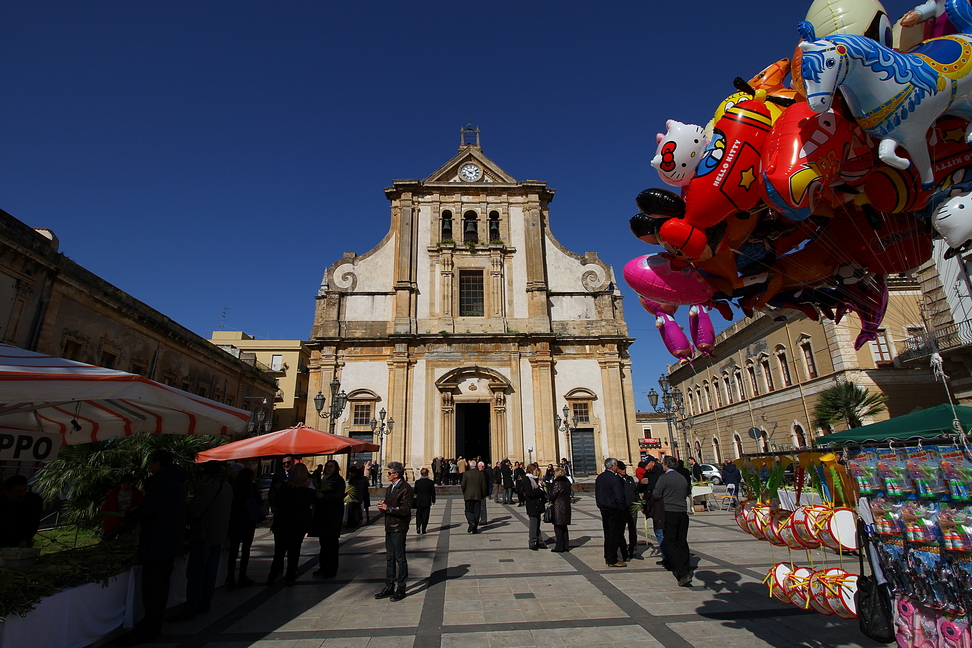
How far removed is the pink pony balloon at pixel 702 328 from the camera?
5.87m

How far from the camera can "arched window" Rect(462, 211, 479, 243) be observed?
87.9ft

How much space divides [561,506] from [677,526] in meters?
2.63

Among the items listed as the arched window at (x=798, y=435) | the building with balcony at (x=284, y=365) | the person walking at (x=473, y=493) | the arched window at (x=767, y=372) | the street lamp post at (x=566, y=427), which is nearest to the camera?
the person walking at (x=473, y=493)

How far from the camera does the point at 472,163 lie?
92.9 feet

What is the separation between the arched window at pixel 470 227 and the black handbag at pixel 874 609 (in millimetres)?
24318

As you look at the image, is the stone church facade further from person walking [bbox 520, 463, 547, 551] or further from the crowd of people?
the crowd of people

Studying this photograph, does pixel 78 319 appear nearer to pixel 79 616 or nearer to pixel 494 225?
pixel 79 616

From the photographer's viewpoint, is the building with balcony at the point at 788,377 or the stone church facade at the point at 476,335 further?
the stone church facade at the point at 476,335

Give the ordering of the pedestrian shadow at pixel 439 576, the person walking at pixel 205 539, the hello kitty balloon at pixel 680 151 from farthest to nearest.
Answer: the pedestrian shadow at pixel 439 576 → the person walking at pixel 205 539 → the hello kitty balloon at pixel 680 151

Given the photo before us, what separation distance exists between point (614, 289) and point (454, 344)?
9055 millimetres

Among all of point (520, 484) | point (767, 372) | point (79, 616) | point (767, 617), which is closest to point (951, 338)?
point (767, 372)

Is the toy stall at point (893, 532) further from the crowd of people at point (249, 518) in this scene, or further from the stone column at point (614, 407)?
the stone column at point (614, 407)

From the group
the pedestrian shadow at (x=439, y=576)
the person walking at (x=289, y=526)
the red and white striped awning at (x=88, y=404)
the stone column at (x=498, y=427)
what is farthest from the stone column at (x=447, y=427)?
the red and white striped awning at (x=88, y=404)

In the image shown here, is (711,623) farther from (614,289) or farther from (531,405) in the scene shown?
(614,289)
